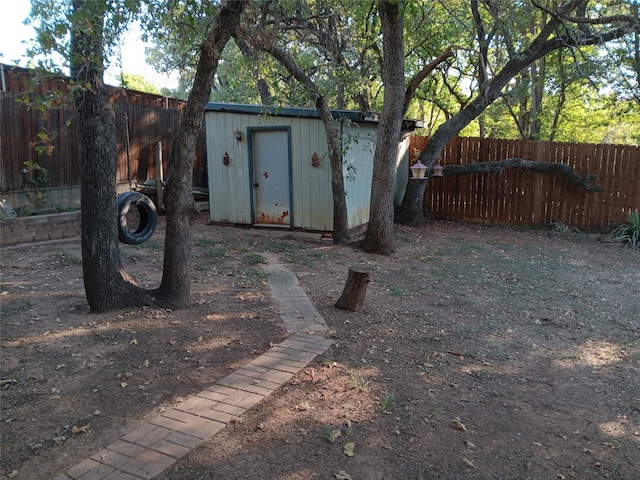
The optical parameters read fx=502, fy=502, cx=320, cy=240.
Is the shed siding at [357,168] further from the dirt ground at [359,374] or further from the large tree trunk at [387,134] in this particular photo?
the dirt ground at [359,374]

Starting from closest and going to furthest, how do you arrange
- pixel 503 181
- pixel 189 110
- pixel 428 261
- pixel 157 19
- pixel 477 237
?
pixel 157 19
pixel 189 110
pixel 428 261
pixel 477 237
pixel 503 181

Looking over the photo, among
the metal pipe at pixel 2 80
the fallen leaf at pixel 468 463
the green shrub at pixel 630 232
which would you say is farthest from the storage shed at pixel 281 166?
the fallen leaf at pixel 468 463

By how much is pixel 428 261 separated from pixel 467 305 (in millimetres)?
2318

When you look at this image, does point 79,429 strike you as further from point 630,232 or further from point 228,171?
point 630,232

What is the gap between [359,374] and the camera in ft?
13.0

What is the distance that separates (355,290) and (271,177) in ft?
17.4

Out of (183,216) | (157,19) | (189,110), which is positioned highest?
(157,19)

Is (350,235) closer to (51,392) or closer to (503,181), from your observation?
(503,181)

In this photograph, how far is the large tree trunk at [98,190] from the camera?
4445 millimetres

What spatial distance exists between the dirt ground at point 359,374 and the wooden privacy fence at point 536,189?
14.9ft

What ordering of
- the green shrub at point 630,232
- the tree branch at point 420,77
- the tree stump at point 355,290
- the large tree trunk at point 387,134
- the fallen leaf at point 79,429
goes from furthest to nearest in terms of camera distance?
the green shrub at point 630,232, the tree branch at point 420,77, the large tree trunk at point 387,134, the tree stump at point 355,290, the fallen leaf at point 79,429

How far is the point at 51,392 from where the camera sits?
3.54 m

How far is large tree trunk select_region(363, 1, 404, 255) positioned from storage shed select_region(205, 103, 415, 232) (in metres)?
1.05

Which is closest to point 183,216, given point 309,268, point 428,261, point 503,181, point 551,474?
point 309,268
